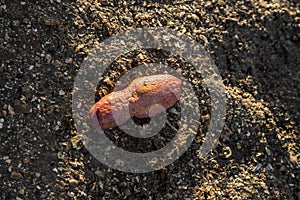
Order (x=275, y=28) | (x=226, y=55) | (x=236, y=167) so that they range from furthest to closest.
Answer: (x=275, y=28), (x=226, y=55), (x=236, y=167)

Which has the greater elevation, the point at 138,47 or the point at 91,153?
the point at 138,47

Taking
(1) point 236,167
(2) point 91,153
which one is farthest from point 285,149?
(2) point 91,153

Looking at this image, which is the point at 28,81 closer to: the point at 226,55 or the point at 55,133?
the point at 55,133

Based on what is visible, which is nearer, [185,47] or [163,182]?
[163,182]

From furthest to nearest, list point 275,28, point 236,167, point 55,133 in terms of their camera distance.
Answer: point 275,28 → point 236,167 → point 55,133

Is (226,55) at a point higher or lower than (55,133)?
higher

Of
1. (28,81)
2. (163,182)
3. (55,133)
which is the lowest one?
(163,182)

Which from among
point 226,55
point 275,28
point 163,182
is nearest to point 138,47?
point 226,55

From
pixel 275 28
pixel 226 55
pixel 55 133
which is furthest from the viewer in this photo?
pixel 275 28

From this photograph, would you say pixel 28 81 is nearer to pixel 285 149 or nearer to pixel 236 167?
pixel 236 167
